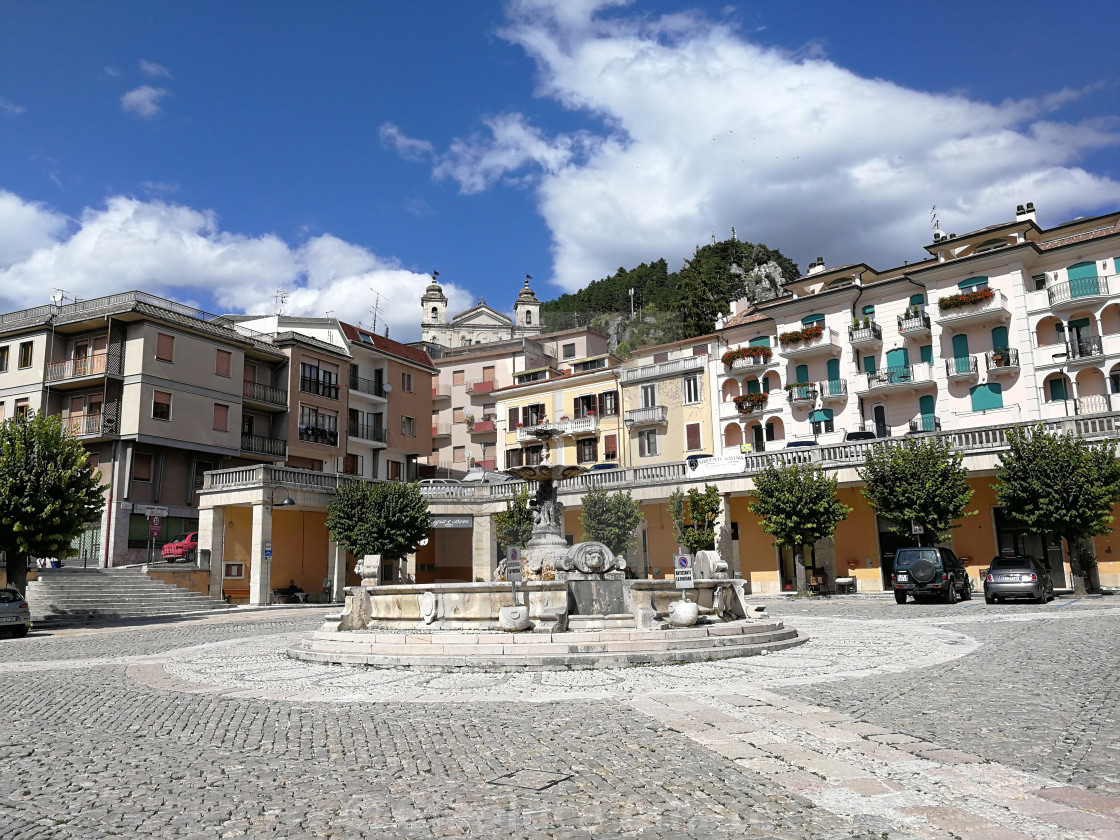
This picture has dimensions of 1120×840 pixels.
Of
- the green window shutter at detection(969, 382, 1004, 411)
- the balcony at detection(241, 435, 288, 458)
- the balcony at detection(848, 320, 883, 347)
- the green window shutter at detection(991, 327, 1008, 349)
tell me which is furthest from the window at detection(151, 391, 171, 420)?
the green window shutter at detection(991, 327, 1008, 349)

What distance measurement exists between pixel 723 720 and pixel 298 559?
37.7 metres

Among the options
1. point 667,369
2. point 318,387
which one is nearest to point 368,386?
point 318,387

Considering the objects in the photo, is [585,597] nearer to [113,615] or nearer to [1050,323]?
[113,615]

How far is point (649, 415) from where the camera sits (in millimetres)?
50906

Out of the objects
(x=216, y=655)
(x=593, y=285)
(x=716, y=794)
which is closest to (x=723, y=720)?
(x=716, y=794)

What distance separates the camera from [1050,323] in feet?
131

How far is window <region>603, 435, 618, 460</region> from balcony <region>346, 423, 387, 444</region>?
1398cm

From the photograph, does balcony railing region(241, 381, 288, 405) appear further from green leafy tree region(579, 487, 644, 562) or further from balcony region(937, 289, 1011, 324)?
balcony region(937, 289, 1011, 324)

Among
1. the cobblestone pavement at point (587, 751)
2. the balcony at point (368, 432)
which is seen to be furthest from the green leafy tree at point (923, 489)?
the balcony at point (368, 432)

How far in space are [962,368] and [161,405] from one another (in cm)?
3939

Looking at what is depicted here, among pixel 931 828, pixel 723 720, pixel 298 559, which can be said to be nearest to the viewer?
pixel 931 828

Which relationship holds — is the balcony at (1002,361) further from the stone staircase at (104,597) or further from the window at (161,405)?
the window at (161,405)

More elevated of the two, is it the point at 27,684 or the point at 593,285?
the point at 593,285

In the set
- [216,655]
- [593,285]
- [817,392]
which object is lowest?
[216,655]
